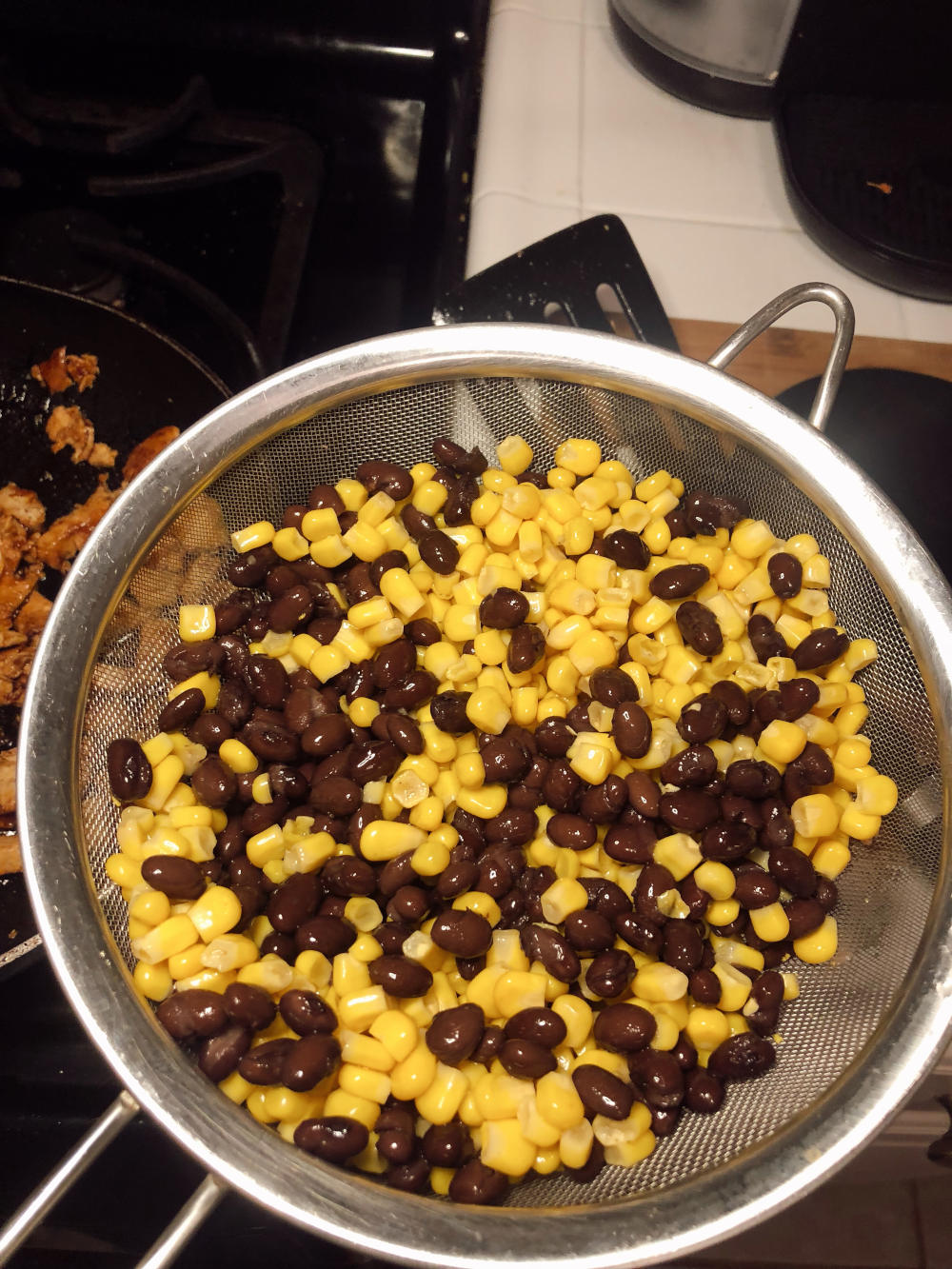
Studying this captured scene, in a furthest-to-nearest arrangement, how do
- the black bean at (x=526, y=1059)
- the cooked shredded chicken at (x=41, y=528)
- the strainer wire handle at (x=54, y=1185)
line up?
the cooked shredded chicken at (x=41, y=528)
the black bean at (x=526, y=1059)
the strainer wire handle at (x=54, y=1185)

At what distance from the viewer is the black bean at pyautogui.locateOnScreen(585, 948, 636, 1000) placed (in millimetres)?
1073

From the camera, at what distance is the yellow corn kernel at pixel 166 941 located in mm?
1054

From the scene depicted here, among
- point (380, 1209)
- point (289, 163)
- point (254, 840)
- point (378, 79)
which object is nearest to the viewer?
point (380, 1209)

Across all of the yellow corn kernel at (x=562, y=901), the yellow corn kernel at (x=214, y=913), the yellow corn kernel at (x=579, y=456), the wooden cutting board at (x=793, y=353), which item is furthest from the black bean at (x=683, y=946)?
the wooden cutting board at (x=793, y=353)

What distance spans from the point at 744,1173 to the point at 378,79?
2229 millimetres

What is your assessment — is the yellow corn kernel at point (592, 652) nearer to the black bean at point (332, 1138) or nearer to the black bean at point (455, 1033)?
the black bean at point (455, 1033)

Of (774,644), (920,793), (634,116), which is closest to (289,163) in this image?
(634,116)

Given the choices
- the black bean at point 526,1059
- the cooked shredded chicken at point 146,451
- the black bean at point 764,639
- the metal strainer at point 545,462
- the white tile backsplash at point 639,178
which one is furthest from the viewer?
the white tile backsplash at point 639,178

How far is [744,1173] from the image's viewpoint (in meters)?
0.94

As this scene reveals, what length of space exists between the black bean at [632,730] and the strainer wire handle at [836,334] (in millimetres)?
461

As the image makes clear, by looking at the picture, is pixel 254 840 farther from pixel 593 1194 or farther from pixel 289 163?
pixel 289 163

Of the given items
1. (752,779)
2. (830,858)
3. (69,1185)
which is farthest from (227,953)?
(830,858)

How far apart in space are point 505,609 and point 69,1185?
789 mm

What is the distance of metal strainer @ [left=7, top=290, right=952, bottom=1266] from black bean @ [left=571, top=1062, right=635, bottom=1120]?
0.29 ft
